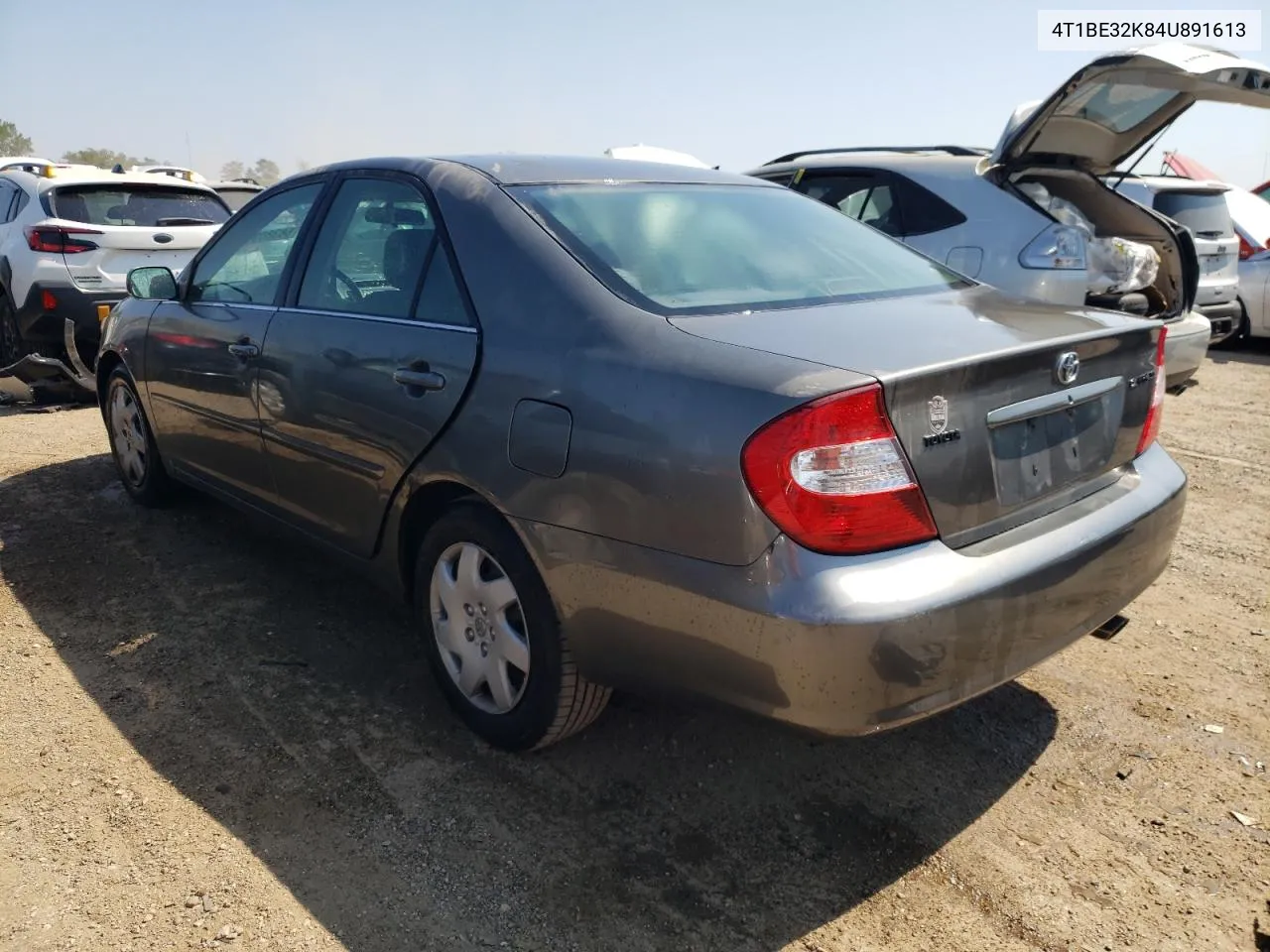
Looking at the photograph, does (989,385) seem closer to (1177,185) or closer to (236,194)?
(1177,185)

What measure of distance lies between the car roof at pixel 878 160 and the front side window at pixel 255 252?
3797 mm

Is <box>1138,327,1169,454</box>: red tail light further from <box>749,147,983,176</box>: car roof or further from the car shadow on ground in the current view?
<box>749,147,983,176</box>: car roof

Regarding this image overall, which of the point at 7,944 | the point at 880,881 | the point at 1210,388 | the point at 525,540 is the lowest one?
the point at 1210,388

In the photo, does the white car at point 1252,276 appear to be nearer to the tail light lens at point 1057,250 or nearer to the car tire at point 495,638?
the tail light lens at point 1057,250

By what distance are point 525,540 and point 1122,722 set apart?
6.08 feet

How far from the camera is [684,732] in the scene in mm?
2930

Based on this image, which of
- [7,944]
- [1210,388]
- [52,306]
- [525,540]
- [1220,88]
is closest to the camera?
[7,944]

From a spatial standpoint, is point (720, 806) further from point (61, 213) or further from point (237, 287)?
point (61, 213)

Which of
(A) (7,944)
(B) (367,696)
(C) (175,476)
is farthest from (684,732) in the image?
(C) (175,476)

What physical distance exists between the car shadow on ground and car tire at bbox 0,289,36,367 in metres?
4.69

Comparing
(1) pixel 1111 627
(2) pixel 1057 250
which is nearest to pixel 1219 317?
(2) pixel 1057 250

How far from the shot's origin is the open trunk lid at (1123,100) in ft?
15.3

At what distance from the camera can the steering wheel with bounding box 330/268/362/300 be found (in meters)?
3.21

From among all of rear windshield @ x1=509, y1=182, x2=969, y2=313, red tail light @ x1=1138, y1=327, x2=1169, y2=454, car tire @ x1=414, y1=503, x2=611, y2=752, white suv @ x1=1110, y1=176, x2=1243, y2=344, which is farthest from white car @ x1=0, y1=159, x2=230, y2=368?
white suv @ x1=1110, y1=176, x2=1243, y2=344
